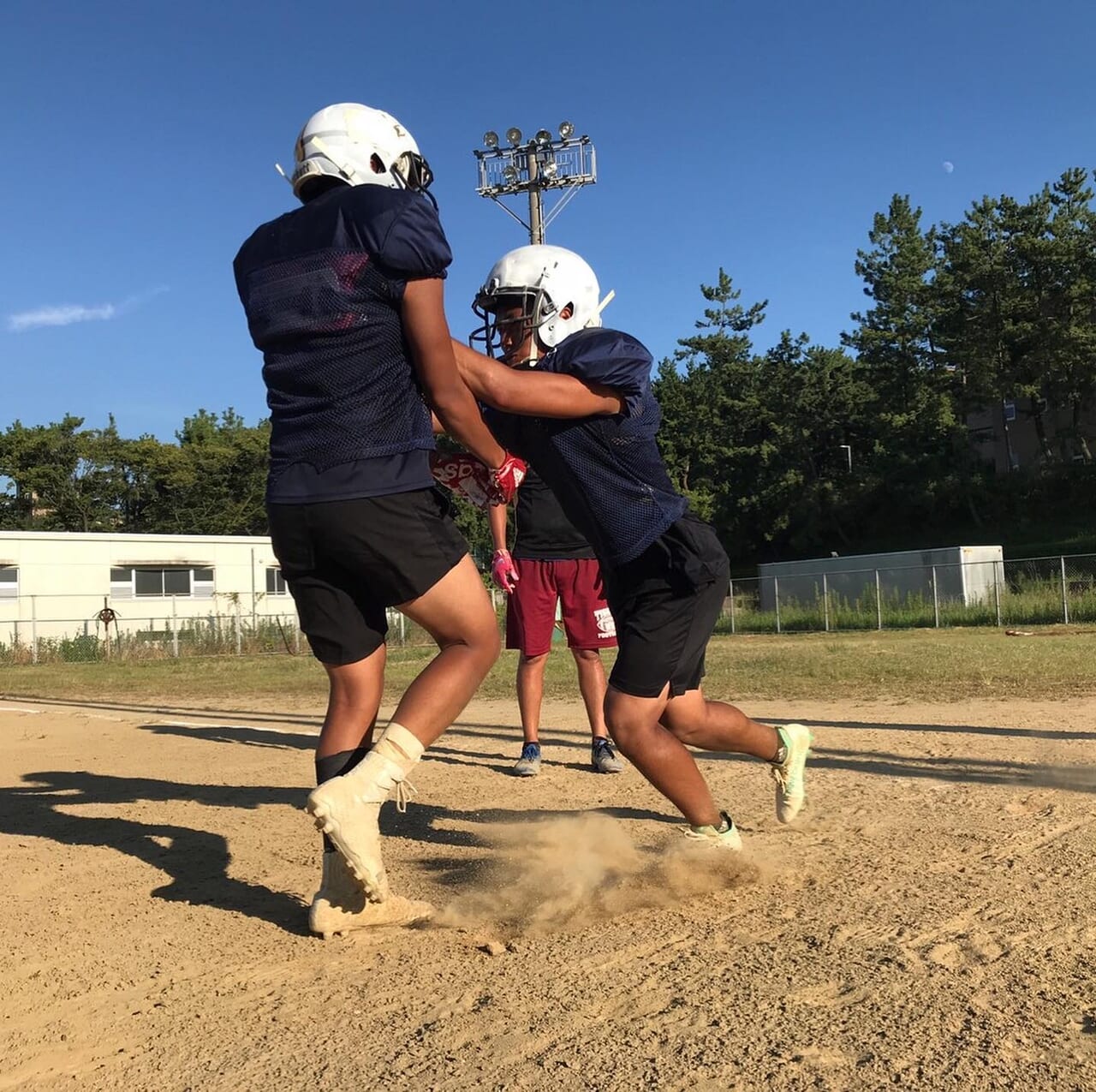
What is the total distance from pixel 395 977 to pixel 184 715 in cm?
779

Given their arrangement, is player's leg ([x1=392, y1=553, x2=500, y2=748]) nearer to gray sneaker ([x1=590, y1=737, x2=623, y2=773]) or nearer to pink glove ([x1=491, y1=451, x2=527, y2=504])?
pink glove ([x1=491, y1=451, x2=527, y2=504])

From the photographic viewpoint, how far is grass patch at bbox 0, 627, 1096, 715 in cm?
948

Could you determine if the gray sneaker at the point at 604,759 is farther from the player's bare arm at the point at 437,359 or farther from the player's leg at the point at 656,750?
the player's bare arm at the point at 437,359

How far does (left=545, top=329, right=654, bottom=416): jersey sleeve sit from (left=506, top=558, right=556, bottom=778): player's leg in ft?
9.61

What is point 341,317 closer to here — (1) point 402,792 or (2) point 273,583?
(1) point 402,792

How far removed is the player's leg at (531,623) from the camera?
6039mm

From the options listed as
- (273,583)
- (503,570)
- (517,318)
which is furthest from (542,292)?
(273,583)

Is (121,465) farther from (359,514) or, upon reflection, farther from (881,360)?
(359,514)

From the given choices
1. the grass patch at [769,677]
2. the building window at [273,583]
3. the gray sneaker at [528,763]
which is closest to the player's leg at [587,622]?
the gray sneaker at [528,763]

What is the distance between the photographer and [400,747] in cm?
286

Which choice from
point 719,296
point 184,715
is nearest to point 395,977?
Result: point 184,715

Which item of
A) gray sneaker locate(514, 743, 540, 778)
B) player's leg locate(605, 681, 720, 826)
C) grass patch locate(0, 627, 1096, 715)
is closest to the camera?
player's leg locate(605, 681, 720, 826)

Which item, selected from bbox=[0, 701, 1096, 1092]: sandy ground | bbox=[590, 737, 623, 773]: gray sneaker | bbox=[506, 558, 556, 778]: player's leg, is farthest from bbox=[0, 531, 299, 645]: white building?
bbox=[0, 701, 1096, 1092]: sandy ground

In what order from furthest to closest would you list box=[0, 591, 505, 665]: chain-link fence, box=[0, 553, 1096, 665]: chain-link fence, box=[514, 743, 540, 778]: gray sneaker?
box=[0, 553, 1096, 665]: chain-link fence, box=[0, 591, 505, 665]: chain-link fence, box=[514, 743, 540, 778]: gray sneaker
